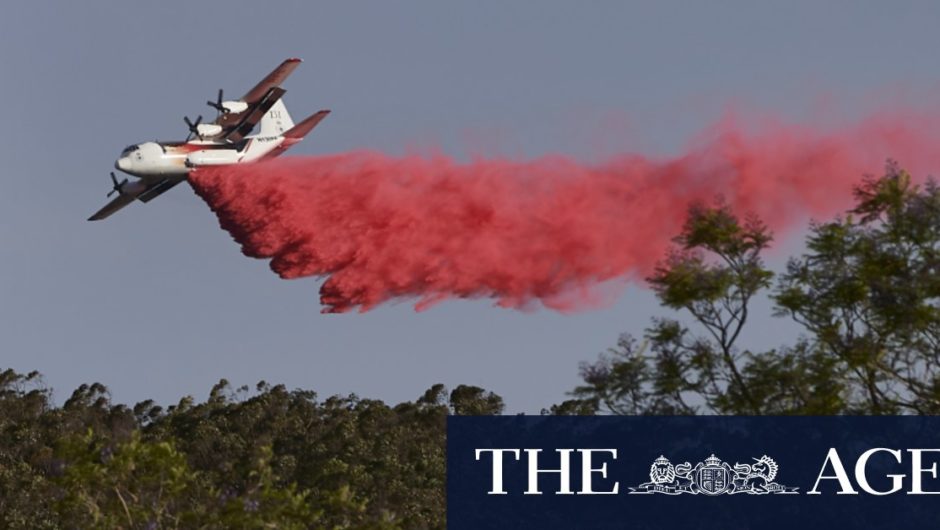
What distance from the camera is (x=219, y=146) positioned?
55.4m

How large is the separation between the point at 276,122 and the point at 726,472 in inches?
1320

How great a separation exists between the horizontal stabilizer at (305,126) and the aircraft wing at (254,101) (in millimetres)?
1108

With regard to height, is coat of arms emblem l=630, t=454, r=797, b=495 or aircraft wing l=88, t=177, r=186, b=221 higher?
aircraft wing l=88, t=177, r=186, b=221

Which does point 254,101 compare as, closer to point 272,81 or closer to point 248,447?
point 272,81

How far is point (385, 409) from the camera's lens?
9106cm

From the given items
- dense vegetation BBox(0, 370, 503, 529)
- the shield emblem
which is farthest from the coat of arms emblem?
dense vegetation BBox(0, 370, 503, 529)

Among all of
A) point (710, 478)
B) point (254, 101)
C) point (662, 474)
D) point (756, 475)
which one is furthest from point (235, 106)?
point (756, 475)

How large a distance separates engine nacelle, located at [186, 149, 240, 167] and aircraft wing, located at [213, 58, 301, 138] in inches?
48.7

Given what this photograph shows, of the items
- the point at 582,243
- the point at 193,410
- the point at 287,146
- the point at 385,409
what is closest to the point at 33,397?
the point at 193,410

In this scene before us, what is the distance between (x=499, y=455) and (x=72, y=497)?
35.1 feet

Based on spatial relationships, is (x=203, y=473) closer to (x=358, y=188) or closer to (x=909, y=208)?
(x=358, y=188)

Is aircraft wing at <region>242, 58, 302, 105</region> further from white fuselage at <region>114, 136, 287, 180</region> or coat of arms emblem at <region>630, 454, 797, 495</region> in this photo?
coat of arms emblem at <region>630, 454, 797, 495</region>

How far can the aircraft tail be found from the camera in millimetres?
58791

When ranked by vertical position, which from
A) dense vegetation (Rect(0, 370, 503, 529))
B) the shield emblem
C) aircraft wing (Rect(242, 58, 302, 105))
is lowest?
the shield emblem
